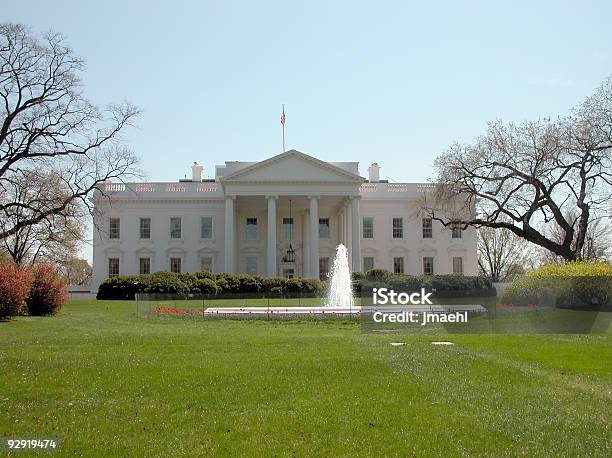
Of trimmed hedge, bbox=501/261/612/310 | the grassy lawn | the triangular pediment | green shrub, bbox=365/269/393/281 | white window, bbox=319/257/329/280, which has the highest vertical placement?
the triangular pediment

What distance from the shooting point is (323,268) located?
5759 centimetres

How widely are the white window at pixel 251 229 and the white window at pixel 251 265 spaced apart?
73.8 inches

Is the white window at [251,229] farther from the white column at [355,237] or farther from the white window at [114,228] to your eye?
the white window at [114,228]

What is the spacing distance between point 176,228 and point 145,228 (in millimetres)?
2792

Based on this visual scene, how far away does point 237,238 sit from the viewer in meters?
58.1

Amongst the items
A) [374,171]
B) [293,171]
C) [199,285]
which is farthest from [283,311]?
[374,171]

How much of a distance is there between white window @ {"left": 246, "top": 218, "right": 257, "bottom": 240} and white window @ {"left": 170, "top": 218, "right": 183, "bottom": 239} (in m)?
6.08

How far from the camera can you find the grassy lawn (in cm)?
721

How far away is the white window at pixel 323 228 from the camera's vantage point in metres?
59.2

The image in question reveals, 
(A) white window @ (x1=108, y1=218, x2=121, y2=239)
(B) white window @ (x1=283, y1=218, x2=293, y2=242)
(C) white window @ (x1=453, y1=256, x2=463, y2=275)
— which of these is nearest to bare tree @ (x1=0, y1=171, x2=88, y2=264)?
(A) white window @ (x1=108, y1=218, x2=121, y2=239)

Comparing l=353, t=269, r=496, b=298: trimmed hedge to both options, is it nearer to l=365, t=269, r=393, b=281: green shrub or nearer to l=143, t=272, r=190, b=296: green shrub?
l=365, t=269, r=393, b=281: green shrub

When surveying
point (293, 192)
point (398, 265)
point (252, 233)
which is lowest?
point (398, 265)

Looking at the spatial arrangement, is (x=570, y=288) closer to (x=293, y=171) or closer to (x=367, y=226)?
(x=293, y=171)

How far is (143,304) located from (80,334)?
33.3ft
